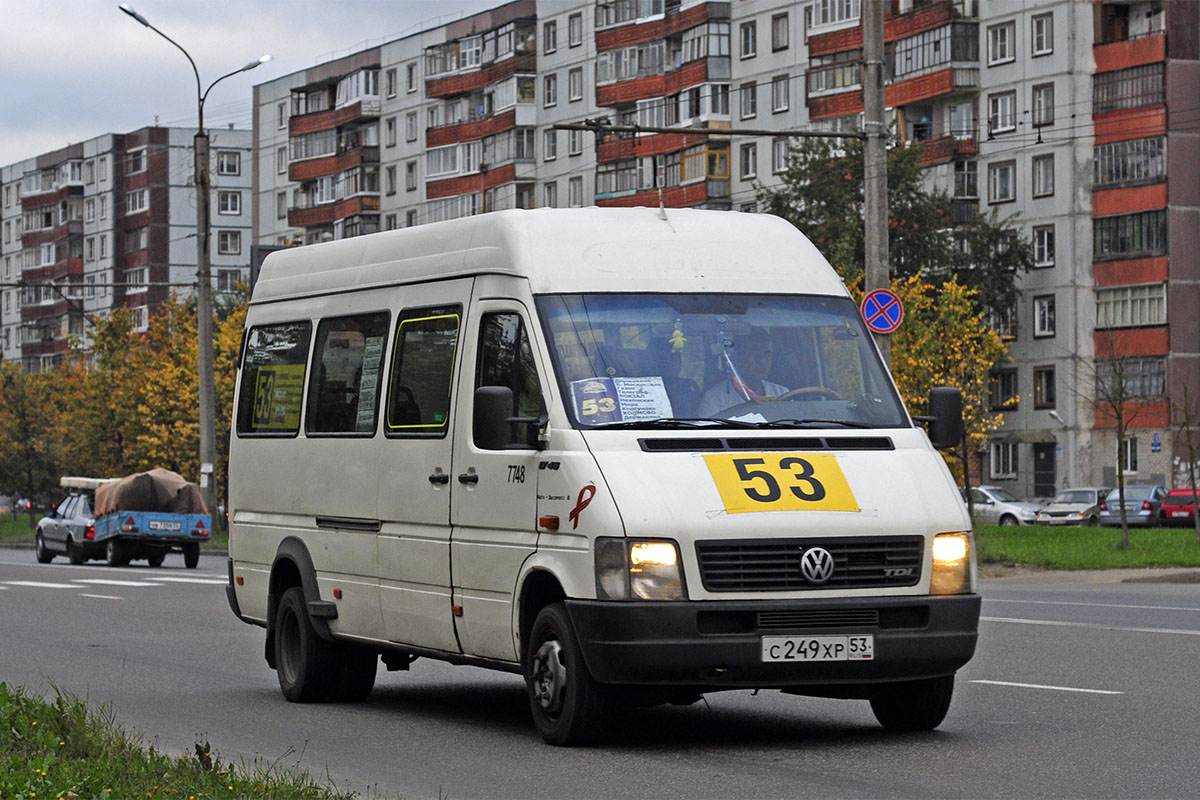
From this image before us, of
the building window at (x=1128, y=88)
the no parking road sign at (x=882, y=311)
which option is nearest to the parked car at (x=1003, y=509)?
the building window at (x=1128, y=88)

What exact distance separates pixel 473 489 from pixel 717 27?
73876 millimetres

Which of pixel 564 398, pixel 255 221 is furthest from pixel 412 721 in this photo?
pixel 255 221

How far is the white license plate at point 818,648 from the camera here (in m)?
9.87

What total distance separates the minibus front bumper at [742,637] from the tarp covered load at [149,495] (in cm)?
3547

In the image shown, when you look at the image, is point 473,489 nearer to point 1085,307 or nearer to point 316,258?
point 316,258

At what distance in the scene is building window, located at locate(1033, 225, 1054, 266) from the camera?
236 ft

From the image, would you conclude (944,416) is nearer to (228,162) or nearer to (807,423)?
(807,423)

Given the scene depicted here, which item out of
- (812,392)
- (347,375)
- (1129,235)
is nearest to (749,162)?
(1129,235)

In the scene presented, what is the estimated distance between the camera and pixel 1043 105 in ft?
234

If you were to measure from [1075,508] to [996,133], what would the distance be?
15.6 meters

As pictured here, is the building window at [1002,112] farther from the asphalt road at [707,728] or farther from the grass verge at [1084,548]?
the asphalt road at [707,728]

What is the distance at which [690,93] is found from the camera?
276 feet

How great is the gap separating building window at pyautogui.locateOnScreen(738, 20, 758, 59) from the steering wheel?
73.0m

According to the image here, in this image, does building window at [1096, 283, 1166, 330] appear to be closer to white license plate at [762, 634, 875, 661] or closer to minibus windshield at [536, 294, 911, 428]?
minibus windshield at [536, 294, 911, 428]
